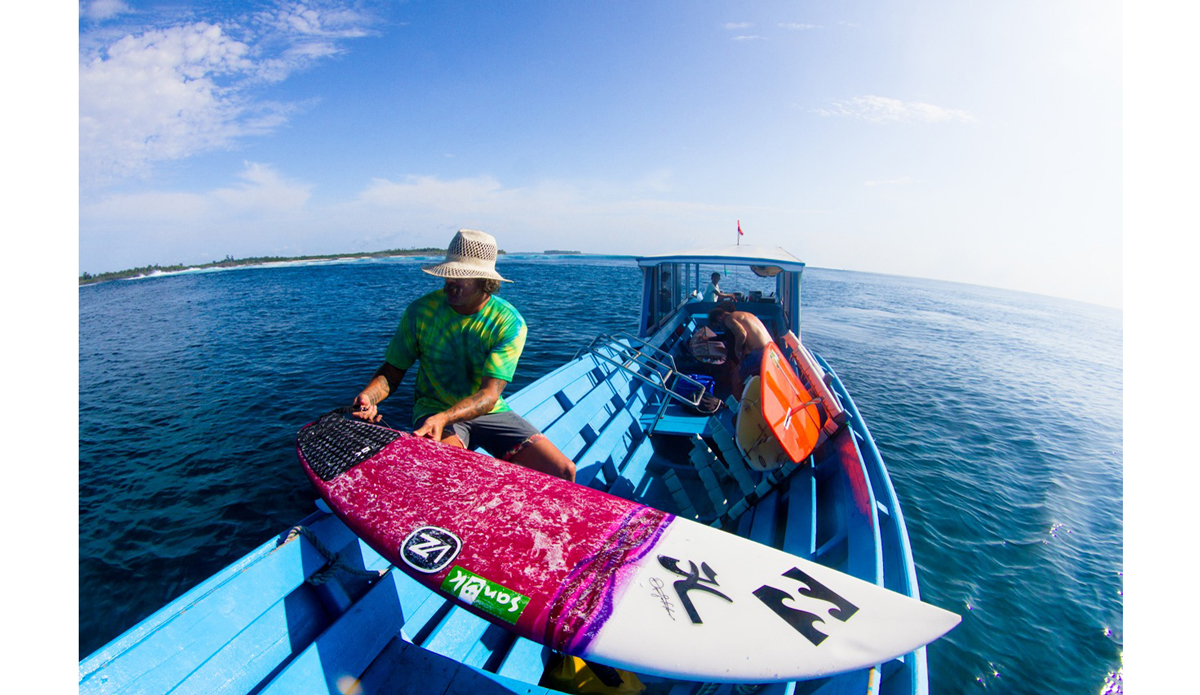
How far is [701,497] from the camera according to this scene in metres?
6.21

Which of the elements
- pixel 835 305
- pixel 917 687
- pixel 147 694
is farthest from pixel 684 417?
pixel 835 305

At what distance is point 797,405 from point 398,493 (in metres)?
4.95

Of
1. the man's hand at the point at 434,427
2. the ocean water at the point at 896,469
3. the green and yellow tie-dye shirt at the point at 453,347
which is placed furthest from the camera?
the ocean water at the point at 896,469

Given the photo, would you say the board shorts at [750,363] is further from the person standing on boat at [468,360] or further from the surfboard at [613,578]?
the surfboard at [613,578]

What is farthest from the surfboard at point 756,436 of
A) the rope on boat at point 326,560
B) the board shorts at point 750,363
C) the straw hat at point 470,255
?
the rope on boat at point 326,560

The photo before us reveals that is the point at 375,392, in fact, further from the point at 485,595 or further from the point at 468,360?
the point at 485,595

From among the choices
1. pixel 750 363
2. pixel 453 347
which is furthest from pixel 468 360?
pixel 750 363

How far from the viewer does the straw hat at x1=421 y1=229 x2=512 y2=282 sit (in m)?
3.49

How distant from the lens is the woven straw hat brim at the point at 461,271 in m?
3.41

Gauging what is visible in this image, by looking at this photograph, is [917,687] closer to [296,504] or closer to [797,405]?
[797,405]

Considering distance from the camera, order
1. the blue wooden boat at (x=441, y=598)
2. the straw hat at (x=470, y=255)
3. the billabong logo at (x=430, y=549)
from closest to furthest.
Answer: the blue wooden boat at (x=441, y=598)
the billabong logo at (x=430, y=549)
the straw hat at (x=470, y=255)

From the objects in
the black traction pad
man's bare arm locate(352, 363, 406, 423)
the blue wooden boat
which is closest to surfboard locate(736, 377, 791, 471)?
the blue wooden boat

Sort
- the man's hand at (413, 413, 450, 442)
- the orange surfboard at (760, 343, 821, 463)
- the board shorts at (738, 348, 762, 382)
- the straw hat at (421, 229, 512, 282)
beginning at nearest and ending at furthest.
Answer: the man's hand at (413, 413, 450, 442) < the straw hat at (421, 229, 512, 282) < the orange surfboard at (760, 343, 821, 463) < the board shorts at (738, 348, 762, 382)

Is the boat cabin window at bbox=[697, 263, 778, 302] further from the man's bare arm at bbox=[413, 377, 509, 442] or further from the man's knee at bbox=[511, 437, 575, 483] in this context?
the man's bare arm at bbox=[413, 377, 509, 442]
